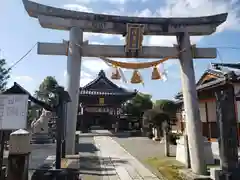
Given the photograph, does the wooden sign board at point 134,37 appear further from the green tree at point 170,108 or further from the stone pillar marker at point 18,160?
the green tree at point 170,108

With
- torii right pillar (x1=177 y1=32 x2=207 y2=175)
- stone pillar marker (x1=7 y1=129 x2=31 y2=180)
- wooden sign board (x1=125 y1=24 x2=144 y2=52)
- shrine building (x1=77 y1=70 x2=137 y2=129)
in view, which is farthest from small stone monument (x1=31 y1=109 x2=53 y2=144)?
stone pillar marker (x1=7 y1=129 x2=31 y2=180)

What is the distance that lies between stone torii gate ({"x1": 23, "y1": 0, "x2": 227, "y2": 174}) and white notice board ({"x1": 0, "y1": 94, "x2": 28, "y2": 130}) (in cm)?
320

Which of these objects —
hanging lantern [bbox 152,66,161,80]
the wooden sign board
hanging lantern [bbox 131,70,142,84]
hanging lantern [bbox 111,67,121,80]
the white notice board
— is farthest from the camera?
hanging lantern [bbox 152,66,161,80]

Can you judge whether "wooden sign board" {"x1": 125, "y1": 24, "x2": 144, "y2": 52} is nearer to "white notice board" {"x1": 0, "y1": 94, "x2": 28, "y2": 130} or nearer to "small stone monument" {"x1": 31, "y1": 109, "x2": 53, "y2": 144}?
"white notice board" {"x1": 0, "y1": 94, "x2": 28, "y2": 130}

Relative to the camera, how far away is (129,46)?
8.27 m

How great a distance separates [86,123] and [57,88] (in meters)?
28.2

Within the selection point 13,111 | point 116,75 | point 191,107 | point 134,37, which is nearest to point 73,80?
point 116,75

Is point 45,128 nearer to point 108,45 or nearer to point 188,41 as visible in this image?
point 108,45

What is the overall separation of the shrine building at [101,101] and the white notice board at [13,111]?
1028 inches

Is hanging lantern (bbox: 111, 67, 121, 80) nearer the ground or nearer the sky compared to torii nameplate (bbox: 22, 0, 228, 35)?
nearer the ground

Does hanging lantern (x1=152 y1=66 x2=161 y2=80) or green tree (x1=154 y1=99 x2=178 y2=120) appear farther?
green tree (x1=154 y1=99 x2=178 y2=120)

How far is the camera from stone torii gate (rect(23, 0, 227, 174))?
7531 millimetres

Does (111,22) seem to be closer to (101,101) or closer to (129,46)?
(129,46)

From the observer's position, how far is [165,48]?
28.0 ft
